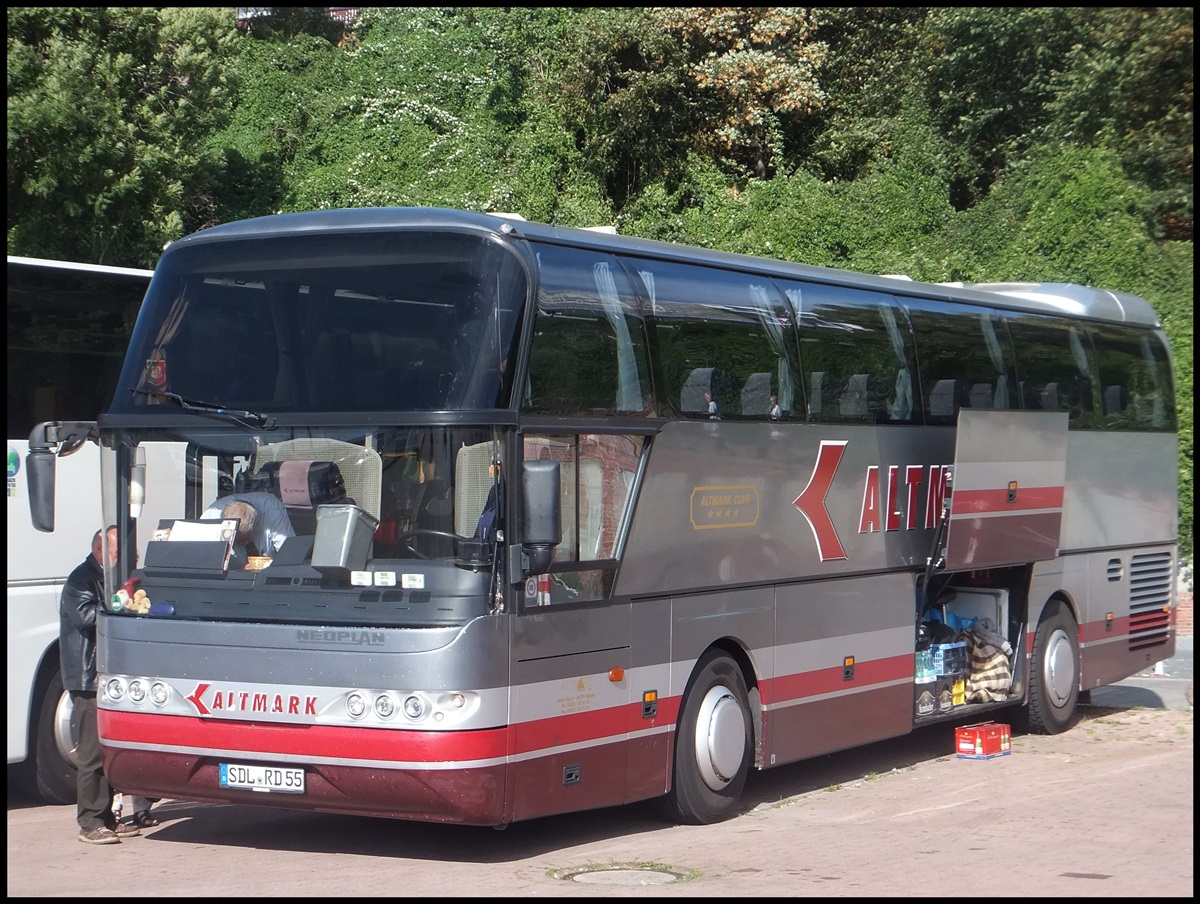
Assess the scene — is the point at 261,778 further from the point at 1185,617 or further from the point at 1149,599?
the point at 1185,617

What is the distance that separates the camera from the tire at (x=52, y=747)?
10539 mm

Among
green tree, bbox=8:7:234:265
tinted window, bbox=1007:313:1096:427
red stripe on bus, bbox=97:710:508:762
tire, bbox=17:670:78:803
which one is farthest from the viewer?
green tree, bbox=8:7:234:265

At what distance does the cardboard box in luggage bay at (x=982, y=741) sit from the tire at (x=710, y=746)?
136 inches

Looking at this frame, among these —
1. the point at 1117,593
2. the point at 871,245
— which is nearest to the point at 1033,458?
the point at 1117,593

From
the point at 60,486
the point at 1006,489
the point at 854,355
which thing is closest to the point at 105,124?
the point at 60,486

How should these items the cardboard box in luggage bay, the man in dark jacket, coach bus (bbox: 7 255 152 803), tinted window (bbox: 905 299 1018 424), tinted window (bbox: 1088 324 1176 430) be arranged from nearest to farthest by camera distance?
1. the man in dark jacket
2. coach bus (bbox: 7 255 152 803)
3. tinted window (bbox: 905 299 1018 424)
4. the cardboard box in luggage bay
5. tinted window (bbox: 1088 324 1176 430)

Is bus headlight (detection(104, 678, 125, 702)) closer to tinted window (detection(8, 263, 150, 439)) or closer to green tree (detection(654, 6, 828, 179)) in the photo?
tinted window (detection(8, 263, 150, 439))

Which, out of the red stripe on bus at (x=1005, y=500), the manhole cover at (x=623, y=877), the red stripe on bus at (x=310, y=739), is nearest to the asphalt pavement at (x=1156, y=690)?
the red stripe on bus at (x=1005, y=500)

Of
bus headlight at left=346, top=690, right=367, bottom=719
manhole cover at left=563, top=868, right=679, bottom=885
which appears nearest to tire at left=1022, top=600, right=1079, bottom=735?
manhole cover at left=563, top=868, right=679, bottom=885

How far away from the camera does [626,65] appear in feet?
96.6

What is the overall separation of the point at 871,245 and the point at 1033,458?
13.9 m

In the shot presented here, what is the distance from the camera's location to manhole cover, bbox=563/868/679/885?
8047mm

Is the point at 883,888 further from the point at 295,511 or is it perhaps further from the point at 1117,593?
the point at 1117,593

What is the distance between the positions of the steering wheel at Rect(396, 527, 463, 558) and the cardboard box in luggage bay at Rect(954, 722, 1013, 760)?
6657 mm
